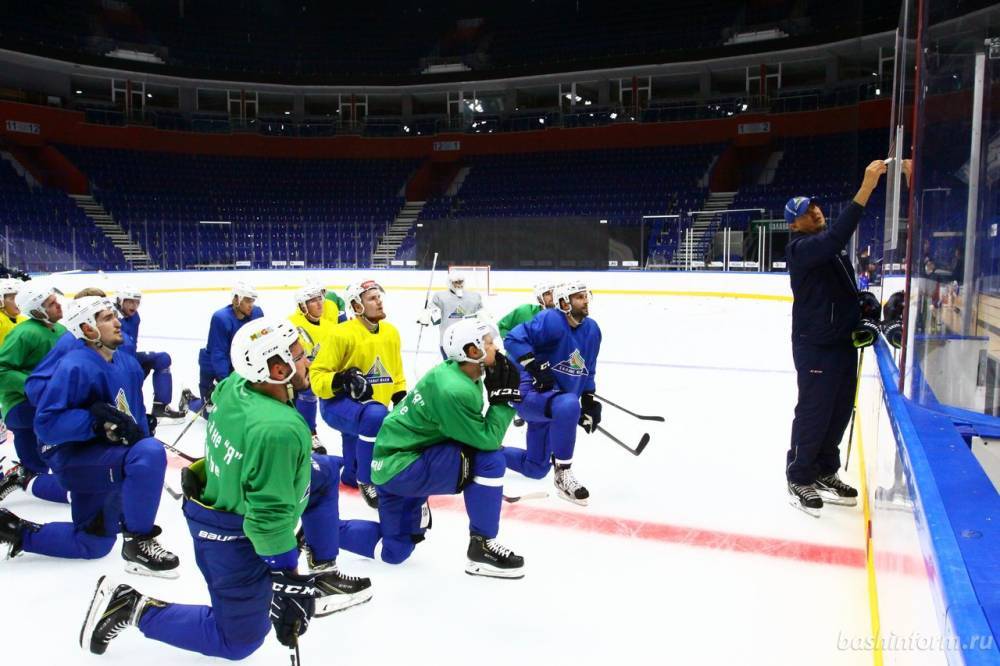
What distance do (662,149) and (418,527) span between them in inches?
969

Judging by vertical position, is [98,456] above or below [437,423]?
below

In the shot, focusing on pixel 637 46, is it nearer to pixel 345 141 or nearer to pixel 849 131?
pixel 849 131

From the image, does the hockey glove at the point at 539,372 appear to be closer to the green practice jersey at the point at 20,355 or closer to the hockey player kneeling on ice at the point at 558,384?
the hockey player kneeling on ice at the point at 558,384

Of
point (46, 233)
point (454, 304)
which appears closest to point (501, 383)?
point (454, 304)

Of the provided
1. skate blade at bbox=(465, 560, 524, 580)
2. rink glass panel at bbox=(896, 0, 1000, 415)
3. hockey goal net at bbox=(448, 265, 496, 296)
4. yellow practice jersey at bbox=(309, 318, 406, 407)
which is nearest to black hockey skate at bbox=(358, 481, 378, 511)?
yellow practice jersey at bbox=(309, 318, 406, 407)

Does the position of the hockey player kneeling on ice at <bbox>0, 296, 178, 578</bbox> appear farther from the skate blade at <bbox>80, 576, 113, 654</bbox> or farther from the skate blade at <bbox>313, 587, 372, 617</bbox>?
the skate blade at <bbox>313, 587, 372, 617</bbox>

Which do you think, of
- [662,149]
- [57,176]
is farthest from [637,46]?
[57,176]

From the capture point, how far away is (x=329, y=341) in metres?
4.36

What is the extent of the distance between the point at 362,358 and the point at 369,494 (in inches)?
29.4

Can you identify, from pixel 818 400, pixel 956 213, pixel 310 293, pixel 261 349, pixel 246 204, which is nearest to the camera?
pixel 956 213

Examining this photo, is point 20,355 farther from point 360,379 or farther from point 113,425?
point 360,379

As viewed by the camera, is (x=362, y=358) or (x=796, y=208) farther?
(x=362, y=358)

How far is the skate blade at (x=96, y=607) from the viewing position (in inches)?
104

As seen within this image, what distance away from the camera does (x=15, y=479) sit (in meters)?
4.42
